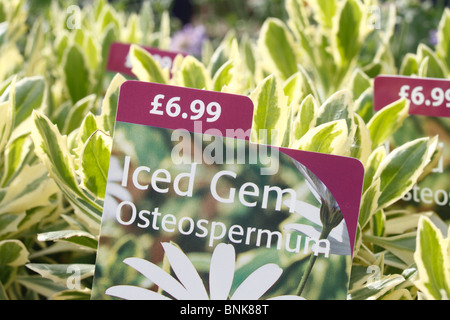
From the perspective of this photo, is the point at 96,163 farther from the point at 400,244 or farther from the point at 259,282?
the point at 400,244

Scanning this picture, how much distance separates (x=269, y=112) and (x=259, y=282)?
180 mm

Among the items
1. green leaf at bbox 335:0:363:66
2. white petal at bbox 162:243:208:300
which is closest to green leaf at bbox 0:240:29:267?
white petal at bbox 162:243:208:300

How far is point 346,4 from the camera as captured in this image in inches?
34.4

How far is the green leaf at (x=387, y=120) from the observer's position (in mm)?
675

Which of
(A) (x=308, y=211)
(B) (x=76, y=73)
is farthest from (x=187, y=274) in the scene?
(B) (x=76, y=73)

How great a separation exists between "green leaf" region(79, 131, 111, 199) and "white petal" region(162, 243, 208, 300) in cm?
11

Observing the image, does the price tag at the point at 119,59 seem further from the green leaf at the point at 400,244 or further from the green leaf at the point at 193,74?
the green leaf at the point at 400,244

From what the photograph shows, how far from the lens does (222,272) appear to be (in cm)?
55

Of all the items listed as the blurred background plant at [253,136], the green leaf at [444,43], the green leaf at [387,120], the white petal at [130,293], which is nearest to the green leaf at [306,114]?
the blurred background plant at [253,136]

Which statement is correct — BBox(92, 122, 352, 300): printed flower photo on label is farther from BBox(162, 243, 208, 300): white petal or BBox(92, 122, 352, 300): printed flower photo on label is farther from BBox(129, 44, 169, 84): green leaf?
BBox(129, 44, 169, 84): green leaf

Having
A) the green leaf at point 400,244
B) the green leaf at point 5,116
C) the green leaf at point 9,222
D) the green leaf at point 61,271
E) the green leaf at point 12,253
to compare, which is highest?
the green leaf at point 5,116

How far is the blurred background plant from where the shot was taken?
0.58 meters

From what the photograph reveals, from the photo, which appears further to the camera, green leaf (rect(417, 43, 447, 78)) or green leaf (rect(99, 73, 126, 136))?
green leaf (rect(417, 43, 447, 78))

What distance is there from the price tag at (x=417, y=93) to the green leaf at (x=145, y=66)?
292 mm
